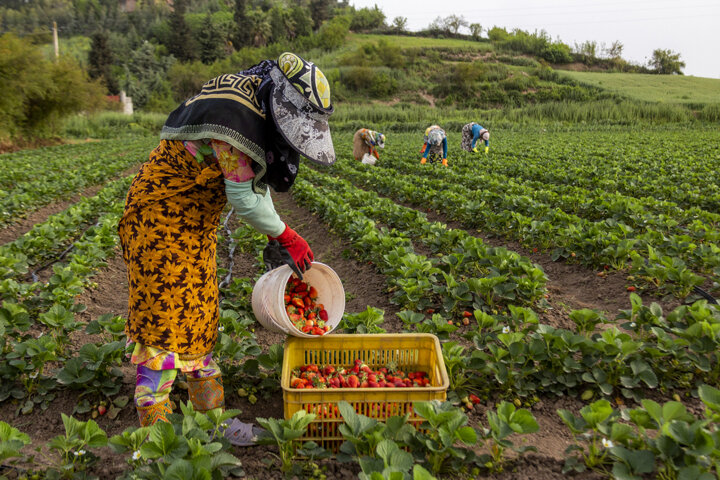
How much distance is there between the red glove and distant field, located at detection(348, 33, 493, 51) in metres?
73.6

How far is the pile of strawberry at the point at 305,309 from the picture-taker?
8.47 feet

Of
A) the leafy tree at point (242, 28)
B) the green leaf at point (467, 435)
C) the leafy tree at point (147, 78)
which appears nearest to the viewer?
the green leaf at point (467, 435)

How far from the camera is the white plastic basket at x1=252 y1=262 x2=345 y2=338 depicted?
2369mm

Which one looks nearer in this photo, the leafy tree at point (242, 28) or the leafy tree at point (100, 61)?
the leafy tree at point (100, 61)

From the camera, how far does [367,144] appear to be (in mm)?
15203

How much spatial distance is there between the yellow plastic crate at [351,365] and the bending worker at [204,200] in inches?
16.8

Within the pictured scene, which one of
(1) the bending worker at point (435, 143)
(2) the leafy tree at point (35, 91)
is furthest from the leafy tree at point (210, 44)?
(1) the bending worker at point (435, 143)

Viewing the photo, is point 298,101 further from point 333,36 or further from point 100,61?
point 333,36

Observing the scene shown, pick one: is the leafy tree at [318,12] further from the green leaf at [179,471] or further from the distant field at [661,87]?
the green leaf at [179,471]

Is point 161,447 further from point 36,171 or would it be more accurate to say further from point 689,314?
point 36,171

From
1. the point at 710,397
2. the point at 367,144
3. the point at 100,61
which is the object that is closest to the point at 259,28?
the point at 100,61

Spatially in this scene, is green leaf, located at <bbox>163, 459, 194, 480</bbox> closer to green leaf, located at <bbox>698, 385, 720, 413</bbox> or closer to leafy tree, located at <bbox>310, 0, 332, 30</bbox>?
green leaf, located at <bbox>698, 385, 720, 413</bbox>

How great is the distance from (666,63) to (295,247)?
85795 mm

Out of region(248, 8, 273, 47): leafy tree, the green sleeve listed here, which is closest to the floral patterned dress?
the green sleeve
